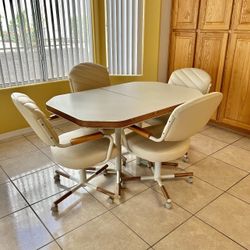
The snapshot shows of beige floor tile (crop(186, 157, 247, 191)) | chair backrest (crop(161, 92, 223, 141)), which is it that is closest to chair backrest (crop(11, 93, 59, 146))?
chair backrest (crop(161, 92, 223, 141))

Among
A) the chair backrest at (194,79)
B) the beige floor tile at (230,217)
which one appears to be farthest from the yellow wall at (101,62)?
the beige floor tile at (230,217)

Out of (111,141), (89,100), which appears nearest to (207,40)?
(89,100)

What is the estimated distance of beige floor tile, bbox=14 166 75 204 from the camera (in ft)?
6.53

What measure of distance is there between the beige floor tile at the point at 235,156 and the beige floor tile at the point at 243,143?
0.08 metres

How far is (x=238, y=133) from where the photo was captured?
3107 mm

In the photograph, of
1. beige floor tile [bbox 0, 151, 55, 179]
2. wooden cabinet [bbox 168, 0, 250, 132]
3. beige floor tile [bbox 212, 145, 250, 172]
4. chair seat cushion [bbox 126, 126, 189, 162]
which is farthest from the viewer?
wooden cabinet [bbox 168, 0, 250, 132]

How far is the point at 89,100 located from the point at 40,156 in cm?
100

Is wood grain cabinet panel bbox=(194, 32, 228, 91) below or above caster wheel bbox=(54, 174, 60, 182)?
above

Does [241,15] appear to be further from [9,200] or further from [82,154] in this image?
[9,200]

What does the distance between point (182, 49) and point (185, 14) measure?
434 mm

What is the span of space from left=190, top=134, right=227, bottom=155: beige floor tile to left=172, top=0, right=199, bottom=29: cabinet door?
142cm

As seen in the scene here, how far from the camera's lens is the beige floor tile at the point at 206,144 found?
2.70m

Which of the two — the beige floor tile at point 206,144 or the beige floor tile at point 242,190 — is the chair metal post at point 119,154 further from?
the beige floor tile at point 206,144

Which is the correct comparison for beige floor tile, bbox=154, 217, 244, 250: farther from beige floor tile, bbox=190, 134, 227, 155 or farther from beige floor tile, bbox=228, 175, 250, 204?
beige floor tile, bbox=190, 134, 227, 155
